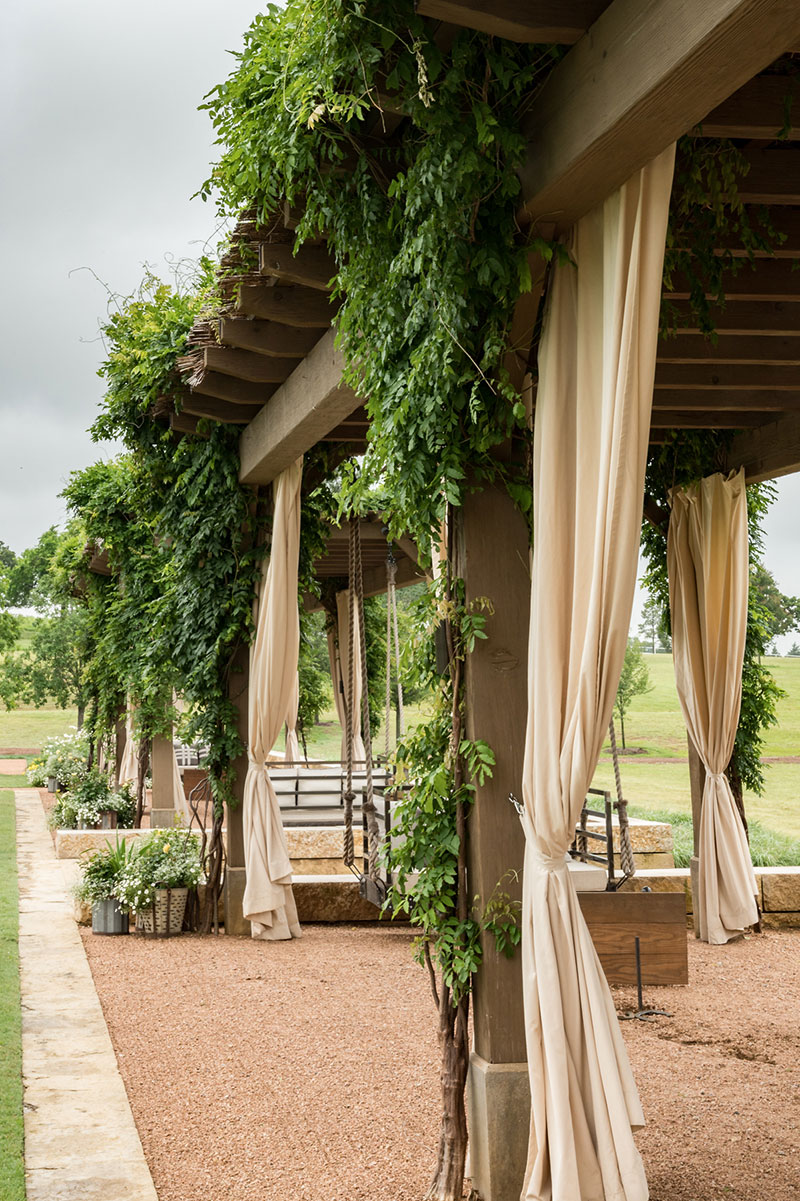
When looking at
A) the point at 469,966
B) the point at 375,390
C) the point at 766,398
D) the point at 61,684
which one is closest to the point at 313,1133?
the point at 469,966

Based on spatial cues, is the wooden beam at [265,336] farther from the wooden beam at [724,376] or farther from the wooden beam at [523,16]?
the wooden beam at [523,16]

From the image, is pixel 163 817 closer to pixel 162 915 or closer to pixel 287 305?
pixel 162 915

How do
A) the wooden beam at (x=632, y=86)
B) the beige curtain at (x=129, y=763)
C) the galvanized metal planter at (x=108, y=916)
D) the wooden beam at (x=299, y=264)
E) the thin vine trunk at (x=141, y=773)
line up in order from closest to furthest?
the wooden beam at (x=632, y=86)
the wooden beam at (x=299, y=264)
the galvanized metal planter at (x=108, y=916)
the thin vine trunk at (x=141, y=773)
the beige curtain at (x=129, y=763)

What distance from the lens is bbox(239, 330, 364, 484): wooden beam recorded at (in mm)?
4914

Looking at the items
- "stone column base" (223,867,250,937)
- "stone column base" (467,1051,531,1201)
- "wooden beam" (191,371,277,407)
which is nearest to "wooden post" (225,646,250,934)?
"stone column base" (223,867,250,937)

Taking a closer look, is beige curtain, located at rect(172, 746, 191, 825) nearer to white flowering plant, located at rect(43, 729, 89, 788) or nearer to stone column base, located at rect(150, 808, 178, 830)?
stone column base, located at rect(150, 808, 178, 830)

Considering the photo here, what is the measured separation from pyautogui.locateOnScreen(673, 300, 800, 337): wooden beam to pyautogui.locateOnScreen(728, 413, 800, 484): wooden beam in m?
1.71

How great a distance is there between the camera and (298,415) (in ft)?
17.9

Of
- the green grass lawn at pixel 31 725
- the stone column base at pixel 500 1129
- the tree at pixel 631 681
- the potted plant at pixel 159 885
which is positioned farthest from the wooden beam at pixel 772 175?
the green grass lawn at pixel 31 725

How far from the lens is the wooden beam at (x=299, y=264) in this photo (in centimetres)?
422

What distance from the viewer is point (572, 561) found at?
306cm

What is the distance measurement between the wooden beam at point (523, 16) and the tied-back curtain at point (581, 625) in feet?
1.27

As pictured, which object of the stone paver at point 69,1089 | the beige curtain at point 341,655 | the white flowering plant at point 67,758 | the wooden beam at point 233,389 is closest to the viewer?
the stone paver at point 69,1089

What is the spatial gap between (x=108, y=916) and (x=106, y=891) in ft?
0.56
